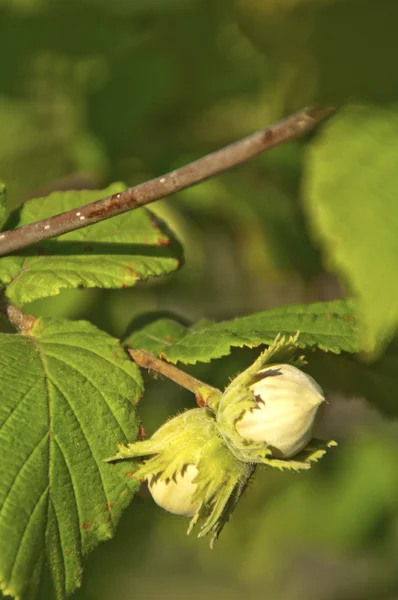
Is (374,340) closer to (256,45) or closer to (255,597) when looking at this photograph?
(256,45)

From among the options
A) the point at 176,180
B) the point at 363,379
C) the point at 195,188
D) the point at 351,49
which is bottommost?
the point at 363,379

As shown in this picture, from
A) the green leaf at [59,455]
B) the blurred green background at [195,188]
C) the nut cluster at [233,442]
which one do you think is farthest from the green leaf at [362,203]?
the blurred green background at [195,188]

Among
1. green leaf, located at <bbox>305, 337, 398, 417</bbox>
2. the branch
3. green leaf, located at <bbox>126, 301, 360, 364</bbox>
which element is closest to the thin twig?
green leaf, located at <bbox>126, 301, 360, 364</bbox>

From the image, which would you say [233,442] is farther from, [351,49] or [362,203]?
[351,49]

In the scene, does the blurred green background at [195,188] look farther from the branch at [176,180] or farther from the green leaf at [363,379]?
the branch at [176,180]

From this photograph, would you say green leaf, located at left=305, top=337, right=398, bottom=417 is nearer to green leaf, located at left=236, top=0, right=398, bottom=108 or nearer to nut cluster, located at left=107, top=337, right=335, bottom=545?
nut cluster, located at left=107, top=337, right=335, bottom=545

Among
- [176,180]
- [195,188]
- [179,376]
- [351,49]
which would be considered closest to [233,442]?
[179,376]
